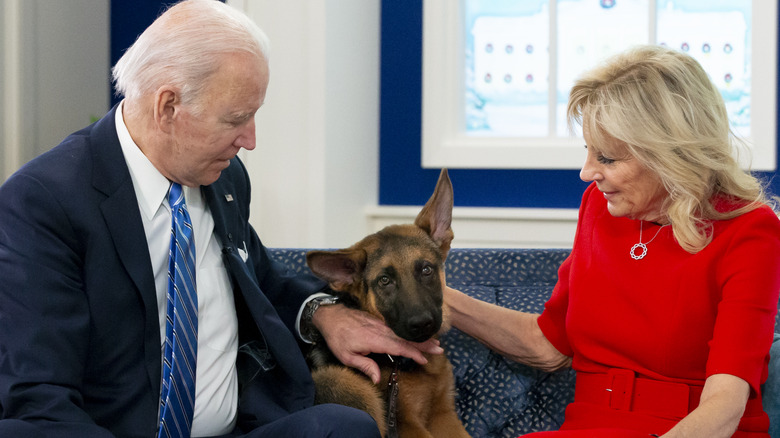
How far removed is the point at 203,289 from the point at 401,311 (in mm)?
530

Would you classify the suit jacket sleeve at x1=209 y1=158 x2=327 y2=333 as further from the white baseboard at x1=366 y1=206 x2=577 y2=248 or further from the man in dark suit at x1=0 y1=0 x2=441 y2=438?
the white baseboard at x1=366 y1=206 x2=577 y2=248

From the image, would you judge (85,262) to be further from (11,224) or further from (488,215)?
(488,215)

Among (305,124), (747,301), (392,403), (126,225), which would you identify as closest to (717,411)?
(747,301)

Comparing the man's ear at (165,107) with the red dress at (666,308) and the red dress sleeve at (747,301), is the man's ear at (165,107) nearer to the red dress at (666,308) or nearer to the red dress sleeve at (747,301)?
the red dress at (666,308)

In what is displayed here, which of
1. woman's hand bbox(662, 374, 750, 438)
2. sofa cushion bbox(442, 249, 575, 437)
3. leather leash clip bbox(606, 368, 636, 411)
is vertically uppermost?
woman's hand bbox(662, 374, 750, 438)

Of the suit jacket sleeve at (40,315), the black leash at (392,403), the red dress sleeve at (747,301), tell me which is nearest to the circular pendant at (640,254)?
the red dress sleeve at (747,301)

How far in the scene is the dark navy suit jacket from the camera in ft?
5.17

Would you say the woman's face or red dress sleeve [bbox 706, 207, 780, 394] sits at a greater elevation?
the woman's face

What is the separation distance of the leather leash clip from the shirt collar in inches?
49.1

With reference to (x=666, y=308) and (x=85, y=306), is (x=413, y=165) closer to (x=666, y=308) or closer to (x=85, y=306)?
(x=666, y=308)

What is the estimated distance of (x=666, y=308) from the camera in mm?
1928

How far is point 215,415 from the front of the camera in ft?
6.37

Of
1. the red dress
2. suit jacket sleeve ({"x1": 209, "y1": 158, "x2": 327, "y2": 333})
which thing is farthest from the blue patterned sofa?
suit jacket sleeve ({"x1": 209, "y1": 158, "x2": 327, "y2": 333})

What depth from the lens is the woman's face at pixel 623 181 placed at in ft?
6.42
